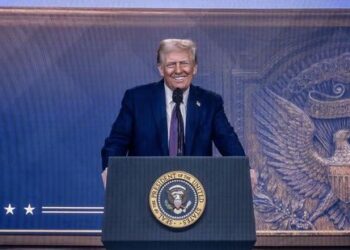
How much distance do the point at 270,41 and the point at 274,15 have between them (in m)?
0.20

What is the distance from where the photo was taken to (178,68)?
2.74m

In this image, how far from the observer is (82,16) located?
4.68 metres

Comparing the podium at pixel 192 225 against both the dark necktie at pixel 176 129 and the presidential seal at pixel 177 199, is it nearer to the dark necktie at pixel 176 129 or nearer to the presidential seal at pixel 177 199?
the presidential seal at pixel 177 199

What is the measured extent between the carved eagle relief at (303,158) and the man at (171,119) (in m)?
2.09

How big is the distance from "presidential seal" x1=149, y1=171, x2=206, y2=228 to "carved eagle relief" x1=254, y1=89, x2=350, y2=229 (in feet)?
9.34

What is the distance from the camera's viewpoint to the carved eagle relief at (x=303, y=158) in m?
4.86

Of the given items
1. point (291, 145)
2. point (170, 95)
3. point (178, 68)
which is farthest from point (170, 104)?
point (291, 145)

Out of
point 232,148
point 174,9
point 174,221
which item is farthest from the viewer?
point 174,9

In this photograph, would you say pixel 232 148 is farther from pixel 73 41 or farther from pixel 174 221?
pixel 73 41

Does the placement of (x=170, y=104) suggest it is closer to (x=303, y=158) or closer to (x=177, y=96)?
(x=177, y=96)

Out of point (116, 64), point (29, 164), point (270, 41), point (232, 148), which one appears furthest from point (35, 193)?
point (232, 148)

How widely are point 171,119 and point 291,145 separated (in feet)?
7.82

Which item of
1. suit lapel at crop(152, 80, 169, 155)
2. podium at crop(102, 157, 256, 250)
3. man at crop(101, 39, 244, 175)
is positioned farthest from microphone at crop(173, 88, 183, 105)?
podium at crop(102, 157, 256, 250)

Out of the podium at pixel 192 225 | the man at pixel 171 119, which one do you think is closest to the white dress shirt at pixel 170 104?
the man at pixel 171 119
